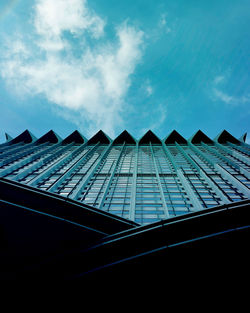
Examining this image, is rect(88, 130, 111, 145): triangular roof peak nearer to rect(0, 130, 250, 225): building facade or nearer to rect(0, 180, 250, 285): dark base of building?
rect(0, 130, 250, 225): building facade

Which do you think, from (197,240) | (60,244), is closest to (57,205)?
(60,244)

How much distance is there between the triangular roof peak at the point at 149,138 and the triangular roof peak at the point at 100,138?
28.8 ft

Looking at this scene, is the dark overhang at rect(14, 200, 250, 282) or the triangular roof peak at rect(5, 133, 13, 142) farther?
the triangular roof peak at rect(5, 133, 13, 142)

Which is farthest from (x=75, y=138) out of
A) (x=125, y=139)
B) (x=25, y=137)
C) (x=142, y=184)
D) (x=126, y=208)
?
(x=126, y=208)

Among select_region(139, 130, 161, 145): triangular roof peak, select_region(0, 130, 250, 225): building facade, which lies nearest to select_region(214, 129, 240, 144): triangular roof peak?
select_region(0, 130, 250, 225): building facade

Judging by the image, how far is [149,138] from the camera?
45281mm

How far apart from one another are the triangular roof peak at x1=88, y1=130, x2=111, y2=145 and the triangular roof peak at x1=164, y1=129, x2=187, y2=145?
594 inches

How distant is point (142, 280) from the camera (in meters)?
5.59

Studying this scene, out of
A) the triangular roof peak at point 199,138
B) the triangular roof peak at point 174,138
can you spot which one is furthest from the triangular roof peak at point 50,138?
the triangular roof peak at point 199,138

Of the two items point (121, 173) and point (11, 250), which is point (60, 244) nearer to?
point (11, 250)

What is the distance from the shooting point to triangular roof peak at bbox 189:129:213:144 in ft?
137

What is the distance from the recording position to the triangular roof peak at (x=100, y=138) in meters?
44.5

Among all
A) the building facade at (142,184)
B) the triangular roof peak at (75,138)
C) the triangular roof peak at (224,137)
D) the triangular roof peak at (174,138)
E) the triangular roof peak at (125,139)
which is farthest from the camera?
the triangular roof peak at (125,139)

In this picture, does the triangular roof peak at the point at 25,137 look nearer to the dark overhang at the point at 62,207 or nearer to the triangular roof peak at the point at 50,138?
the triangular roof peak at the point at 50,138
